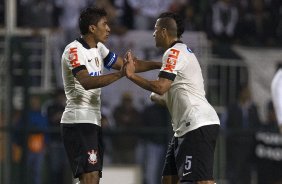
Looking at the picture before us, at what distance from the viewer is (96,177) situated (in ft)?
32.4

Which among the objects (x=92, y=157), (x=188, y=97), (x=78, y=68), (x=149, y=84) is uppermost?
(x=78, y=68)

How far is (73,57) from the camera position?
32.1ft

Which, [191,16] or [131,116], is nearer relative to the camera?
[131,116]

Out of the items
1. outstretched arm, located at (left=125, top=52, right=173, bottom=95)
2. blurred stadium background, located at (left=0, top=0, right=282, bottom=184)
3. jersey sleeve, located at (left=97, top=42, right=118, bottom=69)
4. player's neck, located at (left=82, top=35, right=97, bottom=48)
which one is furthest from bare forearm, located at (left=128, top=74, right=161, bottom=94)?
blurred stadium background, located at (left=0, top=0, right=282, bottom=184)

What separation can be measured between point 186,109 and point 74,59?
1.16m

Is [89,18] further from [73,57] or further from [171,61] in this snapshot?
[171,61]

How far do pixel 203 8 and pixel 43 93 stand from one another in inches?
165

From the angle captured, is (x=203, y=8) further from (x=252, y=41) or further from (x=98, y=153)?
(x=98, y=153)

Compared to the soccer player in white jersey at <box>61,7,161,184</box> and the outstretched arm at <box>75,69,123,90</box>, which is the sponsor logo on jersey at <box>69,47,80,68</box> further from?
the outstretched arm at <box>75,69,123,90</box>

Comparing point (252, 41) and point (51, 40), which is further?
point (252, 41)

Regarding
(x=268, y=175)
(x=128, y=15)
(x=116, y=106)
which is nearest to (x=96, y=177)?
(x=116, y=106)

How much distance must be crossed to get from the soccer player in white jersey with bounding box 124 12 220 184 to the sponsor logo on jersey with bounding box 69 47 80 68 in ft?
1.75

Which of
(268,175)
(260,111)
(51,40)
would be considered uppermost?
(51,40)

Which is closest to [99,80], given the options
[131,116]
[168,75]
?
[168,75]
